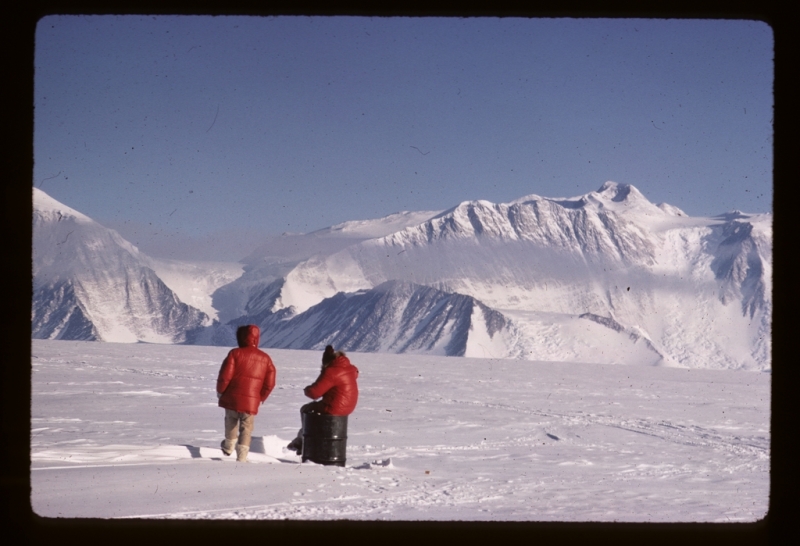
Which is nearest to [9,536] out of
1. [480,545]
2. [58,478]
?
[480,545]

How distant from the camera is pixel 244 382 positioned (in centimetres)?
688

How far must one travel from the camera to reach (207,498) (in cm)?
560

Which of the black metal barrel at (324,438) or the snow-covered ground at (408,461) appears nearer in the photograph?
the snow-covered ground at (408,461)

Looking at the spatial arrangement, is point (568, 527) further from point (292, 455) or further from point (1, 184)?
point (292, 455)

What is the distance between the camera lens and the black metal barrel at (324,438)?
284 inches

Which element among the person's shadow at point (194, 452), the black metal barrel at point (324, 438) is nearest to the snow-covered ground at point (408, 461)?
the person's shadow at point (194, 452)

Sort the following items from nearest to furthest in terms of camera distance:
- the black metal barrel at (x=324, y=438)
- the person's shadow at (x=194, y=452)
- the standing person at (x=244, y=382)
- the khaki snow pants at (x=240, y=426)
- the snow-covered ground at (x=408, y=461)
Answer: the snow-covered ground at (x=408, y=461) < the standing person at (x=244, y=382) < the khaki snow pants at (x=240, y=426) < the black metal barrel at (x=324, y=438) < the person's shadow at (x=194, y=452)

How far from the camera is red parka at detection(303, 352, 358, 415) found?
7066mm

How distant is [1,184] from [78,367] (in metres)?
24.0

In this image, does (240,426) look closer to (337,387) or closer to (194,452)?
(194,452)

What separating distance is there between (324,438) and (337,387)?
491 millimetres

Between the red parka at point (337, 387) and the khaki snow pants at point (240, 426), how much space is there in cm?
56

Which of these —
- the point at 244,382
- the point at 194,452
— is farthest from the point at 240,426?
the point at 194,452

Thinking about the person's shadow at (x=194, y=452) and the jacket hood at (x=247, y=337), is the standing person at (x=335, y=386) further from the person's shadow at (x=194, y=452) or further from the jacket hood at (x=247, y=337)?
the person's shadow at (x=194, y=452)
